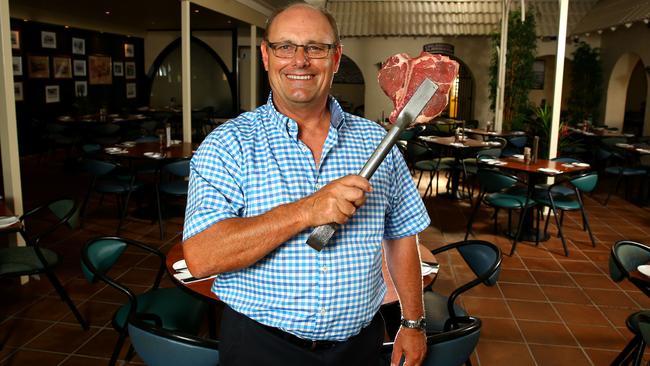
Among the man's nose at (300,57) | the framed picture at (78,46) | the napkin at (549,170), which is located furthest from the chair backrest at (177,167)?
the framed picture at (78,46)

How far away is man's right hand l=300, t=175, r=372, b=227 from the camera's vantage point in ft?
3.45

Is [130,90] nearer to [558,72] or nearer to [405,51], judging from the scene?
[405,51]

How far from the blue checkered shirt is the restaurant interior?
Result: 1.07 feet

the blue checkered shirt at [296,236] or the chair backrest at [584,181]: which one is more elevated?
the blue checkered shirt at [296,236]

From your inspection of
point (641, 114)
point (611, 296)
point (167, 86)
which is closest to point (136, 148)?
point (611, 296)

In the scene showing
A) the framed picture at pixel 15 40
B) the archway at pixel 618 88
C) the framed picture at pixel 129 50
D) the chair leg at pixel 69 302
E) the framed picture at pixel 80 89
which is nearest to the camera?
the chair leg at pixel 69 302

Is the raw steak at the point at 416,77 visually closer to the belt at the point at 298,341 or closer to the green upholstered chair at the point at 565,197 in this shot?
the belt at the point at 298,341

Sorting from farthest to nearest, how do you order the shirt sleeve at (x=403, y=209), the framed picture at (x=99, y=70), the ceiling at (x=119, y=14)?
the framed picture at (x=99, y=70), the ceiling at (x=119, y=14), the shirt sleeve at (x=403, y=209)

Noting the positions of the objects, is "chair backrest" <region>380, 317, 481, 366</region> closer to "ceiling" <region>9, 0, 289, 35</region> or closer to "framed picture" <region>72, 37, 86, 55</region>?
"ceiling" <region>9, 0, 289, 35</region>

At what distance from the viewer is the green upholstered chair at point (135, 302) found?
2533 millimetres

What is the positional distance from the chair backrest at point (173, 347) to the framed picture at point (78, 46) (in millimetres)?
11712

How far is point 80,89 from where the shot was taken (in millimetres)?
12203

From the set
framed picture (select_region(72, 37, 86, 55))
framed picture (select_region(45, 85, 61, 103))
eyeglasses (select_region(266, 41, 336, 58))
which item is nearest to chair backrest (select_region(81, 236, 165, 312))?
eyeglasses (select_region(266, 41, 336, 58))

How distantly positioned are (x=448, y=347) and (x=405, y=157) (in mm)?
6744
